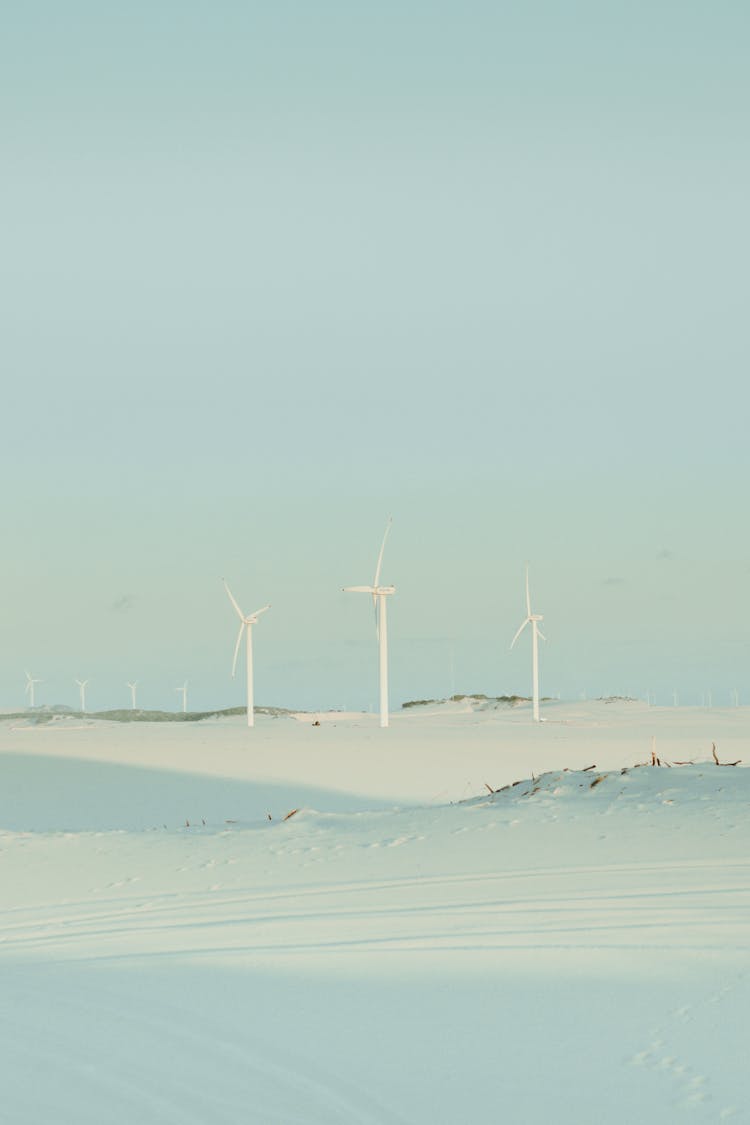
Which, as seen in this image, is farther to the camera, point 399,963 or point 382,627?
point 382,627

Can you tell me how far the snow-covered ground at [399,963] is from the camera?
541 cm

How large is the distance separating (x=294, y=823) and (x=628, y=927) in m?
6.46

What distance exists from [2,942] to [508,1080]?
488 centimetres

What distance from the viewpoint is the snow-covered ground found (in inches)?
213

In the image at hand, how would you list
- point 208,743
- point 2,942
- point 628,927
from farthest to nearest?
1. point 208,743
2. point 2,942
3. point 628,927

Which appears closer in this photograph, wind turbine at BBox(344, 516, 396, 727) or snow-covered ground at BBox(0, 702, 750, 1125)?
snow-covered ground at BBox(0, 702, 750, 1125)

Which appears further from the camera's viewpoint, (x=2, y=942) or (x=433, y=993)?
(x=2, y=942)

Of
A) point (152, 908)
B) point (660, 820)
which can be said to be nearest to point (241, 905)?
point (152, 908)

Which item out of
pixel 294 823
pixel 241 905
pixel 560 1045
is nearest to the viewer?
pixel 560 1045

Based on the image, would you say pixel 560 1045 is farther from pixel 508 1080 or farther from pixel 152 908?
pixel 152 908

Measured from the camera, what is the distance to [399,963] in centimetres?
770

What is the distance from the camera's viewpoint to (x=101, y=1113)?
5266mm

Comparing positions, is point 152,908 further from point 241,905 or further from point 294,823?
point 294,823

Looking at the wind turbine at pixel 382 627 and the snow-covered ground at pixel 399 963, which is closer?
the snow-covered ground at pixel 399 963
